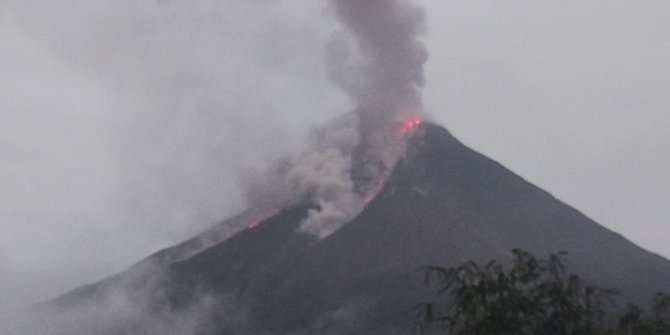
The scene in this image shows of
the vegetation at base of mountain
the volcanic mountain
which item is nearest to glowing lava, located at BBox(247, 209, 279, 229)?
the volcanic mountain

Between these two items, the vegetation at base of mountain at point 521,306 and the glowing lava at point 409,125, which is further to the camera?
the glowing lava at point 409,125

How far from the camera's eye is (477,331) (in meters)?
12.9

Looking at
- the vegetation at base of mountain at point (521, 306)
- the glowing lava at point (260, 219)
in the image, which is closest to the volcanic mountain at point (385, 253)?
the glowing lava at point (260, 219)

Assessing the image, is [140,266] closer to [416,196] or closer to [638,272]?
[416,196]

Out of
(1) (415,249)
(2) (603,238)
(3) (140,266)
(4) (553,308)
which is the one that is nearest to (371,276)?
(1) (415,249)

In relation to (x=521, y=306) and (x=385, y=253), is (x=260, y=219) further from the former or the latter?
(x=521, y=306)

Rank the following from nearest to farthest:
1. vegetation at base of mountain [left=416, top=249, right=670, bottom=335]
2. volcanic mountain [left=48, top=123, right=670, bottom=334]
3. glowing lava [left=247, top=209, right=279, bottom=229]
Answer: vegetation at base of mountain [left=416, top=249, right=670, bottom=335] → volcanic mountain [left=48, top=123, right=670, bottom=334] → glowing lava [left=247, top=209, right=279, bottom=229]

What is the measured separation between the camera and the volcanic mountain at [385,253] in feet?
268

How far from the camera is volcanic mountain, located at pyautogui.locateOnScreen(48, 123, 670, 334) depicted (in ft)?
268

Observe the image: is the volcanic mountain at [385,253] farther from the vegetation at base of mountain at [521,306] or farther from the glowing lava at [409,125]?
the vegetation at base of mountain at [521,306]

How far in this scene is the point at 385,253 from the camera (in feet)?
299

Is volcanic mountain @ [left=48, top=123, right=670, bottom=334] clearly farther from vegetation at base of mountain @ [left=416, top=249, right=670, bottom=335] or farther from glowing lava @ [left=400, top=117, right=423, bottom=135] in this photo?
vegetation at base of mountain @ [left=416, top=249, right=670, bottom=335]

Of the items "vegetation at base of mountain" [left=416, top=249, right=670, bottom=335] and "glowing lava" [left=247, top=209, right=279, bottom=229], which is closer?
"vegetation at base of mountain" [left=416, top=249, right=670, bottom=335]

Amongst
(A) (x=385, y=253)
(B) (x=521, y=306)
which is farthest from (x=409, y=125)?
(B) (x=521, y=306)
